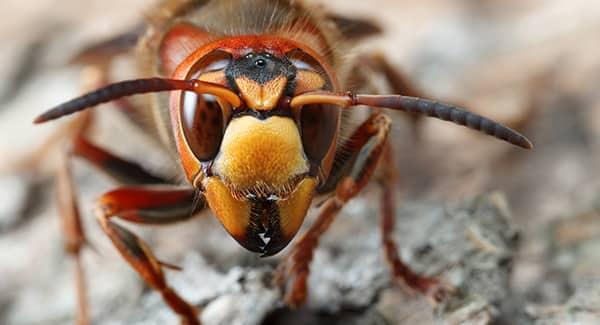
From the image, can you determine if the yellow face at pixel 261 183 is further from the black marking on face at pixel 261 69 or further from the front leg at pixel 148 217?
the front leg at pixel 148 217

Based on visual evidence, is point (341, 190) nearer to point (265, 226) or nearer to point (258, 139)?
point (265, 226)

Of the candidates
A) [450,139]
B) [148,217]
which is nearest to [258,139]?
[148,217]

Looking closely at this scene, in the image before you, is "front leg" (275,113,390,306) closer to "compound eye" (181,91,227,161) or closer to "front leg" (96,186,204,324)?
"front leg" (96,186,204,324)

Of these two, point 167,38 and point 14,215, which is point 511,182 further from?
point 14,215

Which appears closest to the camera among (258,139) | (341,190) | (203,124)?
(258,139)

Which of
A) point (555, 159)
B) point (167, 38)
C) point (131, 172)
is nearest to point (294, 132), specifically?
point (167, 38)

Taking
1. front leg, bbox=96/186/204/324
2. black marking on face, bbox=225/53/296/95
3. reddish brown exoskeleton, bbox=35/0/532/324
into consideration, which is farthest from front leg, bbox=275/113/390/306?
black marking on face, bbox=225/53/296/95

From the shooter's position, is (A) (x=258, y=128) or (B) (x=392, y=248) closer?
(A) (x=258, y=128)

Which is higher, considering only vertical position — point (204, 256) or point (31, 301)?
point (204, 256)
